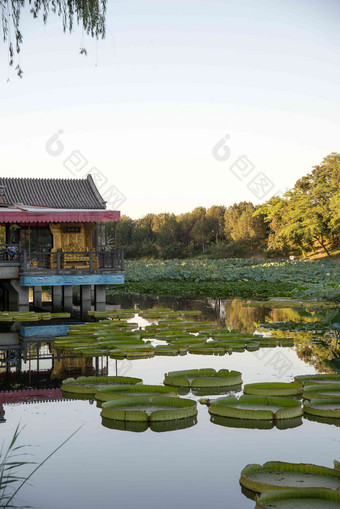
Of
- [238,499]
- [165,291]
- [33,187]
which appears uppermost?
[33,187]

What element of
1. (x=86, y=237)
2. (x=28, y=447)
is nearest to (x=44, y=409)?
(x=28, y=447)

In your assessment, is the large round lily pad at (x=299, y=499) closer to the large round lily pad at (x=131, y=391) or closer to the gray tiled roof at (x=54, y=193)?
the large round lily pad at (x=131, y=391)

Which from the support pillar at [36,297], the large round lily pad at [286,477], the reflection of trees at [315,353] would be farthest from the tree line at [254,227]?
the large round lily pad at [286,477]

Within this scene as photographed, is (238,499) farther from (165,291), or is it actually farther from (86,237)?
(165,291)

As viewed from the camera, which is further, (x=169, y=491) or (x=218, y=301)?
(x=218, y=301)

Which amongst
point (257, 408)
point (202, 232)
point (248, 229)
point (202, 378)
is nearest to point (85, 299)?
point (202, 378)

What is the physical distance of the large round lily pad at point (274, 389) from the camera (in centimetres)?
768

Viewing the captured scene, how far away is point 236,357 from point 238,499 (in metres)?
6.43

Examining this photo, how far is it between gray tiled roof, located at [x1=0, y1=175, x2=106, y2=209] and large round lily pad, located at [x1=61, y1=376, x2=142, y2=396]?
14124mm

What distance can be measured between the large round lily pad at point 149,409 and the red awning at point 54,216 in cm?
1225

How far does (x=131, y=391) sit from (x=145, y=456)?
2025 mm

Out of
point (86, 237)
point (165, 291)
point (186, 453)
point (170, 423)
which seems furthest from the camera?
point (165, 291)

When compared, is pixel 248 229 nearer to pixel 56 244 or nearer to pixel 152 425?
pixel 56 244

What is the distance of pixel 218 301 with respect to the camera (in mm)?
23781
